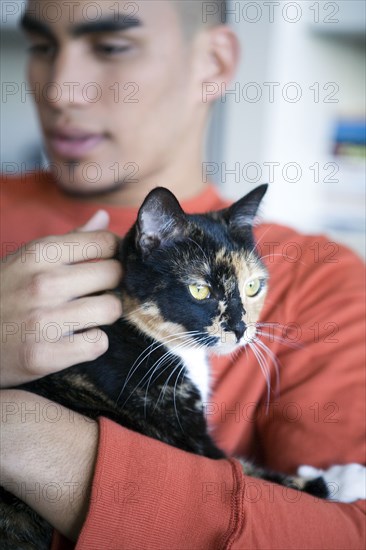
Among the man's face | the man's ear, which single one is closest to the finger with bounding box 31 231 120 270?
the man's face

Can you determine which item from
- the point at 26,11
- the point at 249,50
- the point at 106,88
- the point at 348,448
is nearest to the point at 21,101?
the point at 26,11

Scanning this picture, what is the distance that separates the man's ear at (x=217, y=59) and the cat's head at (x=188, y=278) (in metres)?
0.36

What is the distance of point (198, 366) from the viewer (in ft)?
2.56

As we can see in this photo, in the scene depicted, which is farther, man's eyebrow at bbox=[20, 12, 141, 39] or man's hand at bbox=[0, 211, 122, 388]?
man's eyebrow at bbox=[20, 12, 141, 39]

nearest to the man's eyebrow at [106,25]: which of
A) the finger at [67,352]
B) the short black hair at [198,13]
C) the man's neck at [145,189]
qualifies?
the short black hair at [198,13]

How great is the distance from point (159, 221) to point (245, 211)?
5.6 inches

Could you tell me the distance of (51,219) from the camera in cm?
95

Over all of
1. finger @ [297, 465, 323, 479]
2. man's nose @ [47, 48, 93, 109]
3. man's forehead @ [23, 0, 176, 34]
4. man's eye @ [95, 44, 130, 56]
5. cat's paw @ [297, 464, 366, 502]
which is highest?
man's forehead @ [23, 0, 176, 34]

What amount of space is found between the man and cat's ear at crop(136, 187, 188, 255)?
7cm

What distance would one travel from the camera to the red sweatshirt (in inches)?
22.9

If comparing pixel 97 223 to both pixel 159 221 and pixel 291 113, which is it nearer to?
pixel 159 221

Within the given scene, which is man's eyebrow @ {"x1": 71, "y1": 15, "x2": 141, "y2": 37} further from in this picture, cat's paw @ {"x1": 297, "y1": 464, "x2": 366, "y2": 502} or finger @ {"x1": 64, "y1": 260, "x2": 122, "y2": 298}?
cat's paw @ {"x1": 297, "y1": 464, "x2": 366, "y2": 502}

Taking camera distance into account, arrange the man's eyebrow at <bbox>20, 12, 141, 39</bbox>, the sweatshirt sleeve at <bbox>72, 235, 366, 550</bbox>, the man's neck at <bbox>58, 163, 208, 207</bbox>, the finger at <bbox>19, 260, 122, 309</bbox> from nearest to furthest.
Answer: the sweatshirt sleeve at <bbox>72, 235, 366, 550</bbox> → the finger at <bbox>19, 260, 122, 309</bbox> → the man's eyebrow at <bbox>20, 12, 141, 39</bbox> → the man's neck at <bbox>58, 163, 208, 207</bbox>

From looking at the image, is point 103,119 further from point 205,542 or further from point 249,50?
point 205,542
